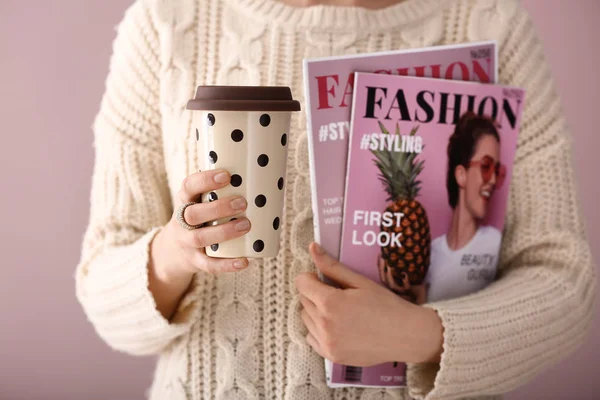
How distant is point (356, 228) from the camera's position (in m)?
0.81

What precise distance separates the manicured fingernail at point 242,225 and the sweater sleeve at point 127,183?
291mm

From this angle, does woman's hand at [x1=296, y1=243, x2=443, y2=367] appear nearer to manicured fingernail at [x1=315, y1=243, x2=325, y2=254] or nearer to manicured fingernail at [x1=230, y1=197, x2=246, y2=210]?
manicured fingernail at [x1=315, y1=243, x2=325, y2=254]

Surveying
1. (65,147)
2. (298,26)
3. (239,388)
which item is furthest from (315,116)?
(65,147)

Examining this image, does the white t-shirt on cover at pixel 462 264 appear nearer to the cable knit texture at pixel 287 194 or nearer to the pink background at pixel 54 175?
the cable knit texture at pixel 287 194

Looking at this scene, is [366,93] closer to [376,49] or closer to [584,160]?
[376,49]

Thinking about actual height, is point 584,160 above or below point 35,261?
above

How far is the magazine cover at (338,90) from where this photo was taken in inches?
30.8

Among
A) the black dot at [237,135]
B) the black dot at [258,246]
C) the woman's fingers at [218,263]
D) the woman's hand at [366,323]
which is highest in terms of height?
the black dot at [237,135]

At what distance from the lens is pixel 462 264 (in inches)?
34.1

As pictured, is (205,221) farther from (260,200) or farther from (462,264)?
(462,264)

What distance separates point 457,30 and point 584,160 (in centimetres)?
69

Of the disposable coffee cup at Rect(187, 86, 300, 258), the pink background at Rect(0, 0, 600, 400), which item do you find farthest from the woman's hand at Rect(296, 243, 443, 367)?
the pink background at Rect(0, 0, 600, 400)

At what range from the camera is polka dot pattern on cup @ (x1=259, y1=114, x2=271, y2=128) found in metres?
0.60


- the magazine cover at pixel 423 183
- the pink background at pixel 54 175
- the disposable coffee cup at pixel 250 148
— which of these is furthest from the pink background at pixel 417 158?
the pink background at pixel 54 175
